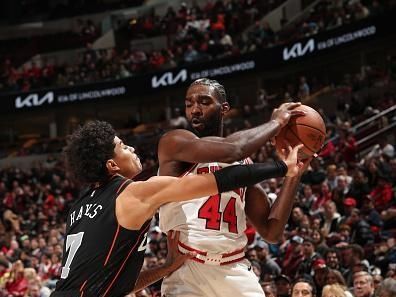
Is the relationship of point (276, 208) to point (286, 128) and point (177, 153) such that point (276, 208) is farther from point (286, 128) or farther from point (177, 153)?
point (177, 153)

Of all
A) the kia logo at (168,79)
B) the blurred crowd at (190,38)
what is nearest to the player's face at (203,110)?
the blurred crowd at (190,38)

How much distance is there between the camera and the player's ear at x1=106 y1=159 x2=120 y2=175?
11.4ft

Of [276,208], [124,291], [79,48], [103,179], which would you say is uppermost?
[79,48]

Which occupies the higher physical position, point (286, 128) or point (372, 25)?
point (372, 25)

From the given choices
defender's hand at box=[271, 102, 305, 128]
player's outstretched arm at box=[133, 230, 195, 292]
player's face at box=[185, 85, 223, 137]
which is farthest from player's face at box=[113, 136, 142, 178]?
→ defender's hand at box=[271, 102, 305, 128]

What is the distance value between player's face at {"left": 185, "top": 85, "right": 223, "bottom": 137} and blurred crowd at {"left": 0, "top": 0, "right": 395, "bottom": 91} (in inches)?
554

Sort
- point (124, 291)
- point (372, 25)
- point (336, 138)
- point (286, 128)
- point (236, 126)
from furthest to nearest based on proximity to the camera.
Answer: point (236, 126) < point (372, 25) < point (336, 138) < point (286, 128) < point (124, 291)

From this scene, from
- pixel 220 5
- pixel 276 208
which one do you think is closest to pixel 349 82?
pixel 220 5

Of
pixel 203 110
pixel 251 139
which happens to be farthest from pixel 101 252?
pixel 203 110

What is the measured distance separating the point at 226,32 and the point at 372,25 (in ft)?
19.1

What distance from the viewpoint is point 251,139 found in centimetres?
339

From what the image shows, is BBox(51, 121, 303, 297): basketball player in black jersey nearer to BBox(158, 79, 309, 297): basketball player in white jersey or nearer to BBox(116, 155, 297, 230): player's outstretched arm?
BBox(116, 155, 297, 230): player's outstretched arm

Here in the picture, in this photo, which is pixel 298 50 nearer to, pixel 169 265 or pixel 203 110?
pixel 203 110

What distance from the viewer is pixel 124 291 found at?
342 centimetres
